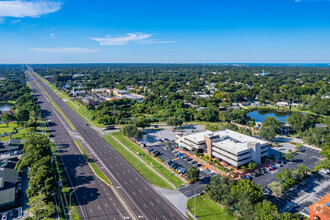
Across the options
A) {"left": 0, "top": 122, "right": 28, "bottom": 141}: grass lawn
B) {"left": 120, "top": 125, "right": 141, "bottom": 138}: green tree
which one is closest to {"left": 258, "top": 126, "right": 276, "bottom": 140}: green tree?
{"left": 120, "top": 125, "right": 141, "bottom": 138}: green tree

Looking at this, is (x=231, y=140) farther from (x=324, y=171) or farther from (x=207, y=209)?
(x=207, y=209)

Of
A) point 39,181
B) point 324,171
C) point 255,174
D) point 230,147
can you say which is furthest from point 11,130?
point 324,171

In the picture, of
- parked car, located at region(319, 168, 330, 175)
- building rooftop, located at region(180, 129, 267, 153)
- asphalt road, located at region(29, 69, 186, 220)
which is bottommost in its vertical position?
asphalt road, located at region(29, 69, 186, 220)

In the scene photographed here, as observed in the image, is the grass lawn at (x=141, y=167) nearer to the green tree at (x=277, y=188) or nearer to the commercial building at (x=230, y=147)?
the commercial building at (x=230, y=147)

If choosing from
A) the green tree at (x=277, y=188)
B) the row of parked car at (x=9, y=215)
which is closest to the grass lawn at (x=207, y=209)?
the green tree at (x=277, y=188)

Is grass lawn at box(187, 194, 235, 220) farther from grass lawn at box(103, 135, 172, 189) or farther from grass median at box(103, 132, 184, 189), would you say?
grass lawn at box(103, 135, 172, 189)

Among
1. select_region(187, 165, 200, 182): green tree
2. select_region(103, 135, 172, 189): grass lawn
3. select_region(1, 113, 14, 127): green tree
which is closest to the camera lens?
select_region(187, 165, 200, 182): green tree
